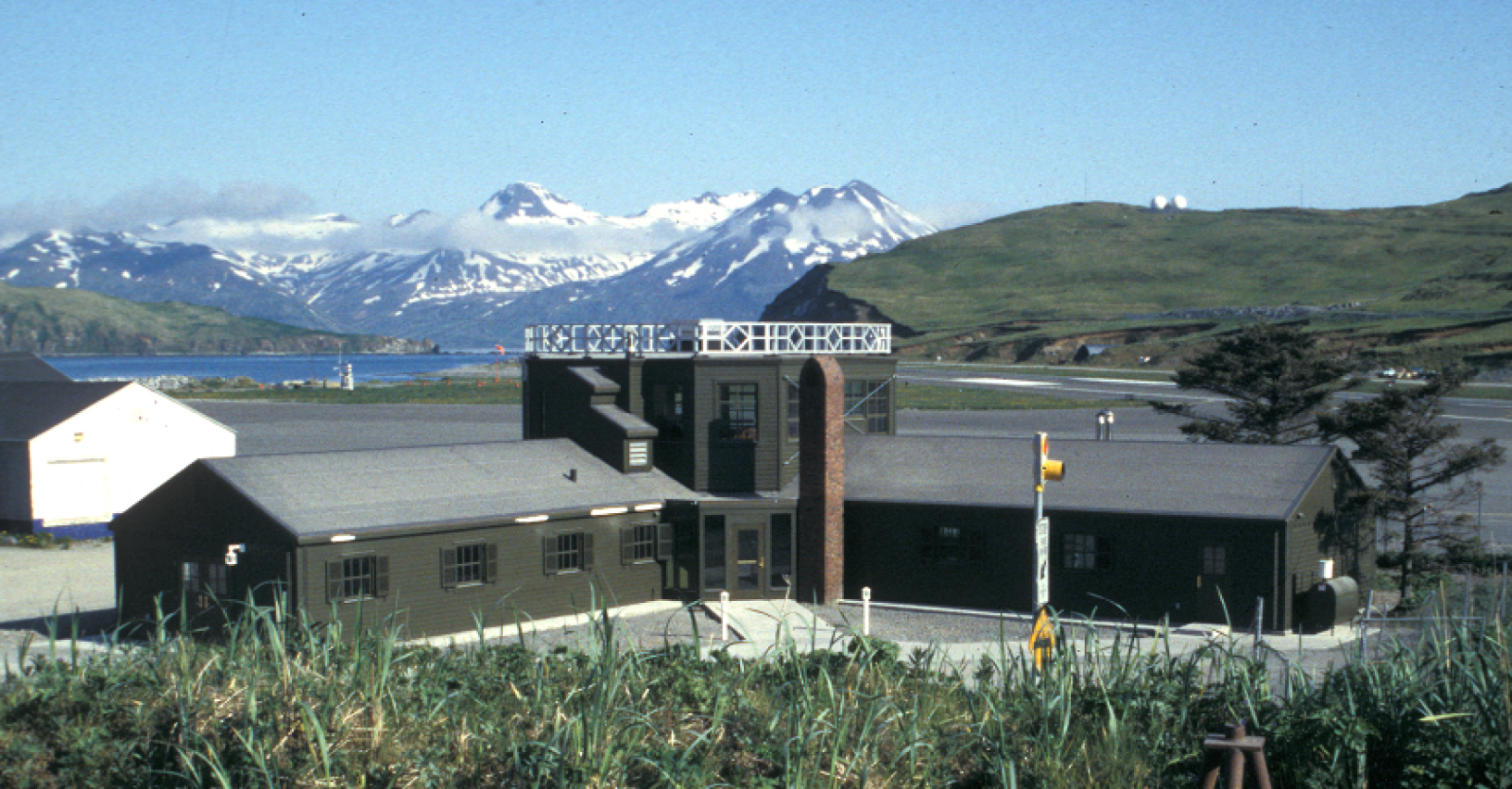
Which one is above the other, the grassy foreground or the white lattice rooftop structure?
the white lattice rooftop structure

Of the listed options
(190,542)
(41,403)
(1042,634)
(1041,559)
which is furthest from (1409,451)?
(41,403)

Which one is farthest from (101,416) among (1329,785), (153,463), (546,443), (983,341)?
(983,341)

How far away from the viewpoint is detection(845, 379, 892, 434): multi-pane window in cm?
3438

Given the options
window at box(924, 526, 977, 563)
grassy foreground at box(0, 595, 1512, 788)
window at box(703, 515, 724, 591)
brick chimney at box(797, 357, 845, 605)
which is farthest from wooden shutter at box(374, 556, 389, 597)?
grassy foreground at box(0, 595, 1512, 788)

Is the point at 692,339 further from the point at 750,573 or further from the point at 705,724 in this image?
the point at 705,724

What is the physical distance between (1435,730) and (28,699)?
9.14 metres

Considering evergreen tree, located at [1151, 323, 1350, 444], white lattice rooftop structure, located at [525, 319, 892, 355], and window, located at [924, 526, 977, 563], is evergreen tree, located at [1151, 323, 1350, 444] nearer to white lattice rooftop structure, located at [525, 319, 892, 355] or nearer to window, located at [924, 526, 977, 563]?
white lattice rooftop structure, located at [525, 319, 892, 355]

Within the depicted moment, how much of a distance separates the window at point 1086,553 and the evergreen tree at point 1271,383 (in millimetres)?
12759

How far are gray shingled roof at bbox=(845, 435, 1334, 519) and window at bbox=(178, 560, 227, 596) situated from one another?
13.1 m

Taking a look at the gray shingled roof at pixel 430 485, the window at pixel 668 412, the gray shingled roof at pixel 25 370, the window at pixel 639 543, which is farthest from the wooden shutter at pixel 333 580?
the gray shingled roof at pixel 25 370

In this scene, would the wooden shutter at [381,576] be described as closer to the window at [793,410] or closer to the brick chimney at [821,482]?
the brick chimney at [821,482]

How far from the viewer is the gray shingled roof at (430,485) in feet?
83.3

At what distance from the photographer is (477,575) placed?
26984mm

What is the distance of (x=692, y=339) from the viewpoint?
33.5 m
